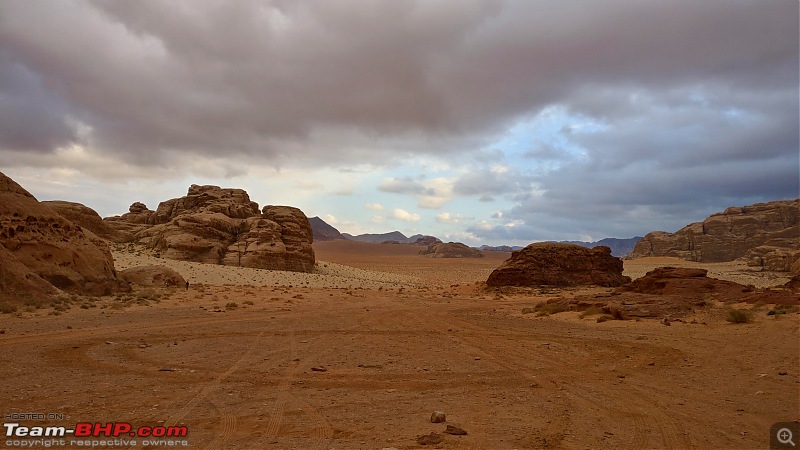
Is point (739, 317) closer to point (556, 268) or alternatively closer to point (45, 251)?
point (556, 268)

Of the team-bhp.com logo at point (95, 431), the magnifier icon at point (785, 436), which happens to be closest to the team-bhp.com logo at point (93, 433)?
the team-bhp.com logo at point (95, 431)

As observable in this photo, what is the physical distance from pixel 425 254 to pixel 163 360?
5429 inches

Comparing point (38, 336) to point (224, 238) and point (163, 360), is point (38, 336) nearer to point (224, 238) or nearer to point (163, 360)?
point (163, 360)

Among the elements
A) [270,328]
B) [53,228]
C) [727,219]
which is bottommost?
[270,328]

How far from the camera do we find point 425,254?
5743 inches

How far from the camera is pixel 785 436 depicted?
5.09 metres

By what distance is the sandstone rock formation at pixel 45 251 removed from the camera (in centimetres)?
1705

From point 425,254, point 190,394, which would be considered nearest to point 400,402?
point 190,394

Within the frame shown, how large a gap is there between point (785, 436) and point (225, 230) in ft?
147

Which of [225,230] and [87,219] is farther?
[225,230]

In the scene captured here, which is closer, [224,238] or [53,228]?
[53,228]

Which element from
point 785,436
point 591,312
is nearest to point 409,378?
point 785,436

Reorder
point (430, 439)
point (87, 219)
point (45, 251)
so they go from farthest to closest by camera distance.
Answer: point (87, 219)
point (45, 251)
point (430, 439)

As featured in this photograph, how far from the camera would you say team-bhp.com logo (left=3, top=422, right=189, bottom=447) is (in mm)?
4695
